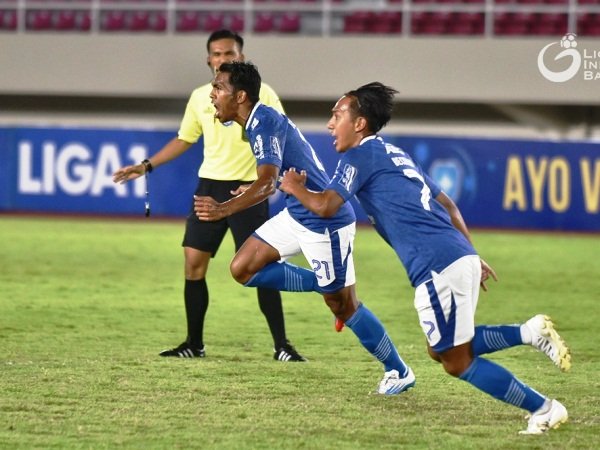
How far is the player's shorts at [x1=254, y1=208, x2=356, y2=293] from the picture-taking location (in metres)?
6.66

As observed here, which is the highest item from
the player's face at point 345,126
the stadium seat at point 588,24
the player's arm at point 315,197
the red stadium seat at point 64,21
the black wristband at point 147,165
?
the stadium seat at point 588,24

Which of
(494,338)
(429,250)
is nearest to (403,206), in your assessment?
(429,250)

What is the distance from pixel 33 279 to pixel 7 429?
6.55 m

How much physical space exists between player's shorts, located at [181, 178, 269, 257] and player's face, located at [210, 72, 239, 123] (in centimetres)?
106

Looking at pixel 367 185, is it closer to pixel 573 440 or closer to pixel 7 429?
pixel 573 440

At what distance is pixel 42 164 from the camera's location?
1895 centimetres

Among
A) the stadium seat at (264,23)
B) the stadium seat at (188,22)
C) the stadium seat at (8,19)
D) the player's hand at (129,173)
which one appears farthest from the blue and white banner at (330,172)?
the player's hand at (129,173)

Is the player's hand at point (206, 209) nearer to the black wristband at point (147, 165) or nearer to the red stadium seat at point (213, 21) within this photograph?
the black wristband at point (147, 165)

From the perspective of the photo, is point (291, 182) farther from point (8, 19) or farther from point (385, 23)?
point (8, 19)

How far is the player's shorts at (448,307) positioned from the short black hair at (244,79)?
1881 mm

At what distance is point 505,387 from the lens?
535 centimetres

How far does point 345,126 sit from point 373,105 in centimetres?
18

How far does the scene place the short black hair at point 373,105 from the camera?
19.0 ft

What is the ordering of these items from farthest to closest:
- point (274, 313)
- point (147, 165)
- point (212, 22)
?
point (212, 22), point (147, 165), point (274, 313)
